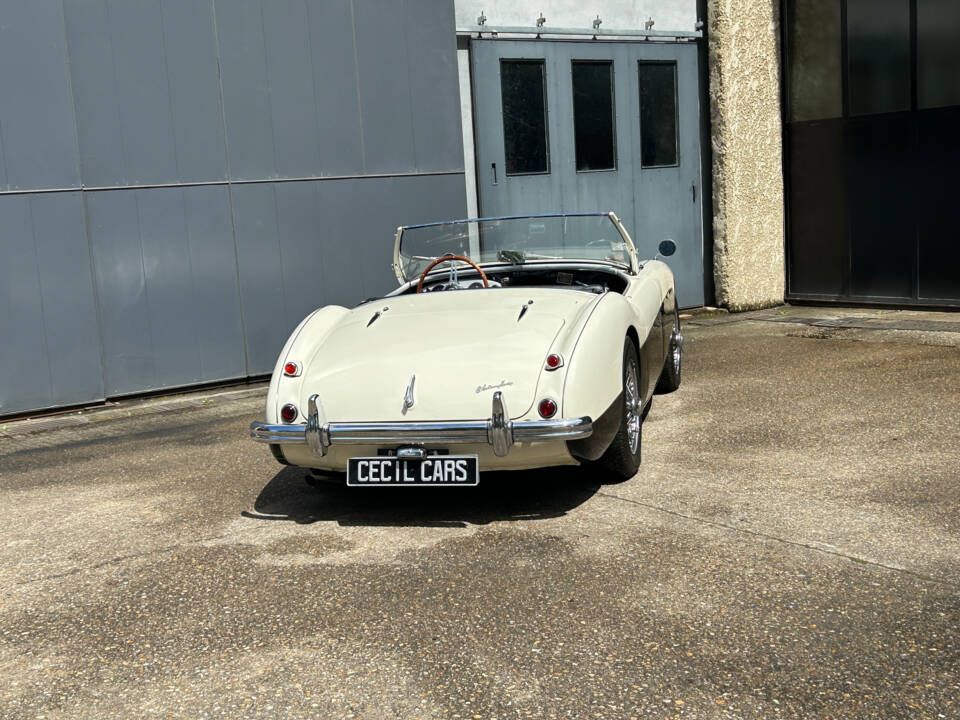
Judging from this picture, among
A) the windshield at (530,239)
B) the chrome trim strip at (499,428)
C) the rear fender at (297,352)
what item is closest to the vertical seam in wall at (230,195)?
the windshield at (530,239)

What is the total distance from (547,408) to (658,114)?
8.43 meters

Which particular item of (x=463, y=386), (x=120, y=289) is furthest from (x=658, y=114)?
(x=463, y=386)

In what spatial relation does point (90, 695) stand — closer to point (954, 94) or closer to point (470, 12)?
point (470, 12)

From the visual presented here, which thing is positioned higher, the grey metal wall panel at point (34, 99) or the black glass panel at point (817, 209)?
the grey metal wall panel at point (34, 99)

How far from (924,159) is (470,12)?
5.18 meters

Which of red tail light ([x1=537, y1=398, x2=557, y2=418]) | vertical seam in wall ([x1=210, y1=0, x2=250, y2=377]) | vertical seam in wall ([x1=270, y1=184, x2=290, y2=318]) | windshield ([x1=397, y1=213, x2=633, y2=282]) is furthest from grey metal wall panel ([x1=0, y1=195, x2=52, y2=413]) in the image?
red tail light ([x1=537, y1=398, x2=557, y2=418])

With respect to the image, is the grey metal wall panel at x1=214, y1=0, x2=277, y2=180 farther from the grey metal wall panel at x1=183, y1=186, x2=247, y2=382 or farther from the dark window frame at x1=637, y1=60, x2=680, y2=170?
the dark window frame at x1=637, y1=60, x2=680, y2=170

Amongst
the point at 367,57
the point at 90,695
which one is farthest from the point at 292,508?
the point at 367,57

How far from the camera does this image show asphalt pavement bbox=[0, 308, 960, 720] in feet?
10.3

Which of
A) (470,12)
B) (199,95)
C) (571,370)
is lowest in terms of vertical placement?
(571,370)

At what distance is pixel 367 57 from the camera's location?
1002 centimetres

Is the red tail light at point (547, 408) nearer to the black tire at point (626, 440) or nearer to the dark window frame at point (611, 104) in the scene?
the black tire at point (626, 440)

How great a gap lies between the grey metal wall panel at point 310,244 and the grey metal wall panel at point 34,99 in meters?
1.56

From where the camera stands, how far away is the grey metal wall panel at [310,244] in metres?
9.59
